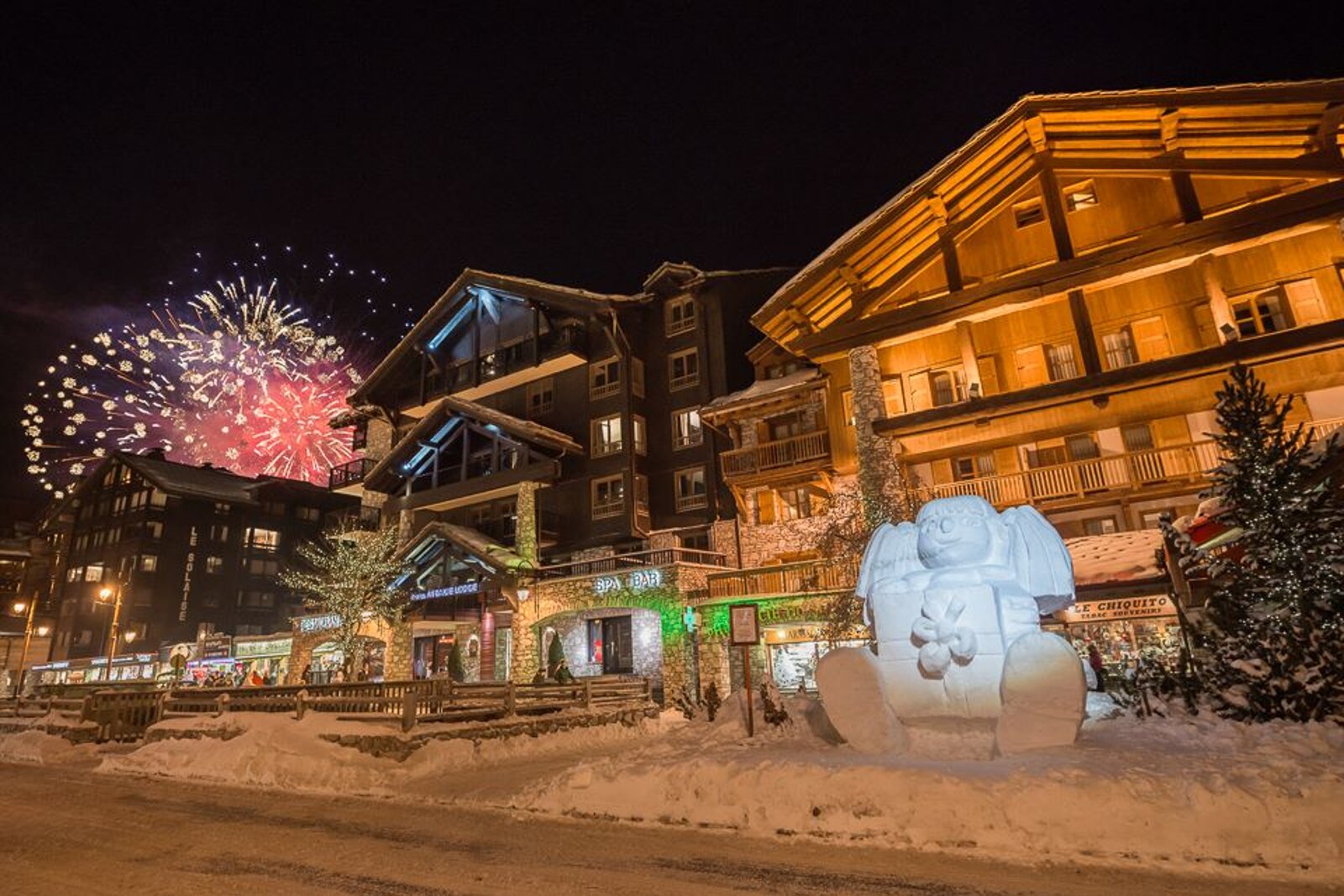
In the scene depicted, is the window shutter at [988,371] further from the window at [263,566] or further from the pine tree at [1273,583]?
the window at [263,566]

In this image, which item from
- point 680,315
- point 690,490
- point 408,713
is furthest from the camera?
point 680,315

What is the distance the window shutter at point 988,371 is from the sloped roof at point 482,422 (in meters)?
16.4

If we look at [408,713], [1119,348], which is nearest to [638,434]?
[1119,348]

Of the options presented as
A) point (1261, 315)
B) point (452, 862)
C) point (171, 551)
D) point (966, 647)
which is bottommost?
point (452, 862)

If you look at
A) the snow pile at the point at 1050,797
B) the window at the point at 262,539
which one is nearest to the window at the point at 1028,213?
the snow pile at the point at 1050,797

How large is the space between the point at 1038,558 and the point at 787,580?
13423 millimetres

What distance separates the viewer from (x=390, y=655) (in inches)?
1228

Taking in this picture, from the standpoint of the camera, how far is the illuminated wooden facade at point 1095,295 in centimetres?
1836

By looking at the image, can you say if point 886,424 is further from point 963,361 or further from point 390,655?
point 390,655

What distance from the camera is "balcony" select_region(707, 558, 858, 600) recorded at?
21312mm

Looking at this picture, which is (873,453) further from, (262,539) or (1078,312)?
(262,539)

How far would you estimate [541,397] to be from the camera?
34.6 meters

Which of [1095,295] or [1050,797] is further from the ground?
[1095,295]

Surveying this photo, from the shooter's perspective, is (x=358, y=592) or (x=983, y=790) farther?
(x=358, y=592)
